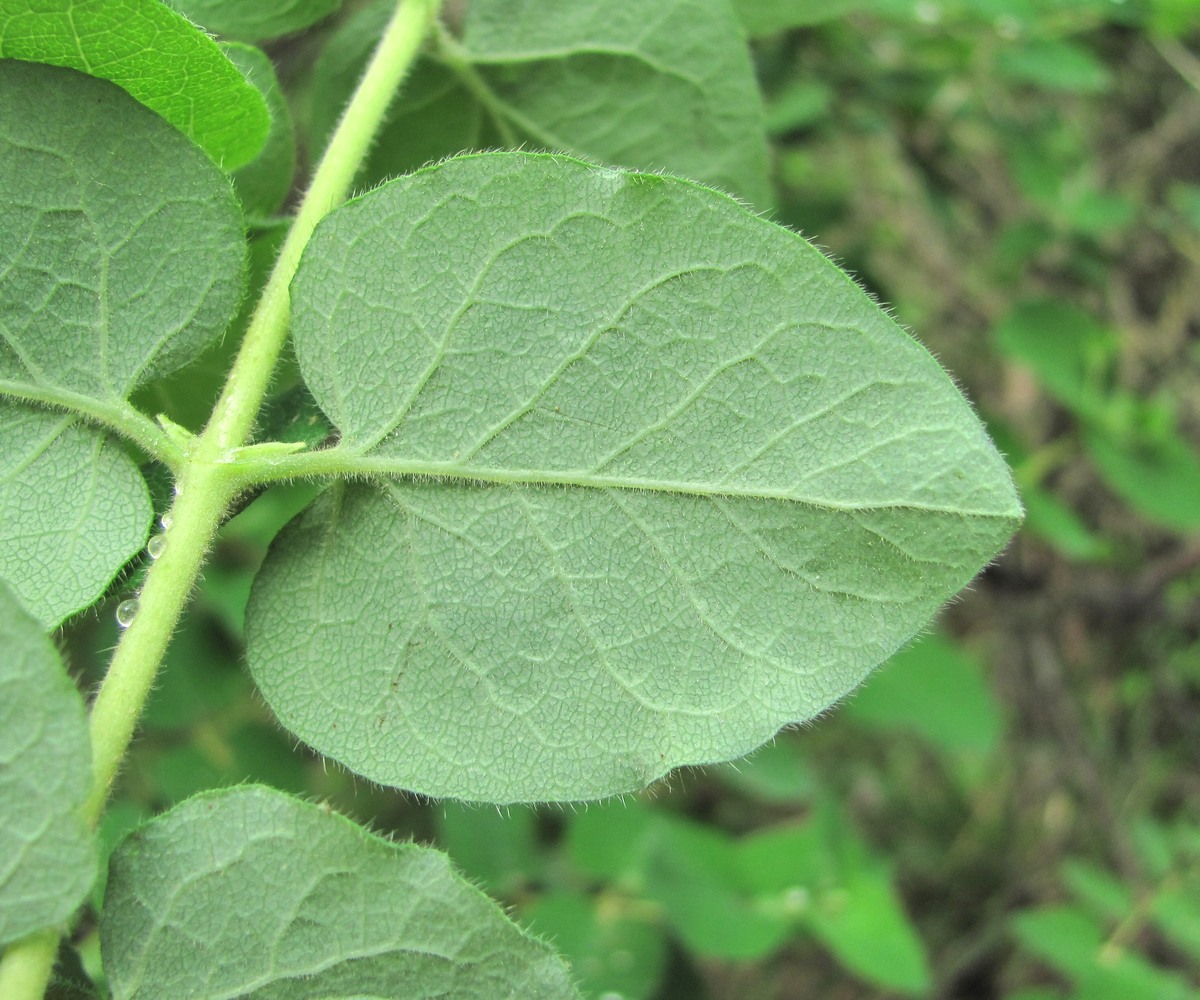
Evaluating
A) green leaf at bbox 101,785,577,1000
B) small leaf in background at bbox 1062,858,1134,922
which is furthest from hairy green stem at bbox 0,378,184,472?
small leaf in background at bbox 1062,858,1134,922

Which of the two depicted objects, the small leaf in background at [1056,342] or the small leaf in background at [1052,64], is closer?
the small leaf in background at [1052,64]

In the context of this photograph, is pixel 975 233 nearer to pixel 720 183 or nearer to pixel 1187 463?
pixel 1187 463

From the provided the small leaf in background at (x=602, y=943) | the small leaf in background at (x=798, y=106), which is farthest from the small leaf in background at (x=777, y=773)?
the small leaf in background at (x=798, y=106)

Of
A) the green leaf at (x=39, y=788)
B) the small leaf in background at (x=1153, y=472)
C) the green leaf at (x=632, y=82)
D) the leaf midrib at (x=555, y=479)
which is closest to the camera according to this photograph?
the green leaf at (x=39, y=788)

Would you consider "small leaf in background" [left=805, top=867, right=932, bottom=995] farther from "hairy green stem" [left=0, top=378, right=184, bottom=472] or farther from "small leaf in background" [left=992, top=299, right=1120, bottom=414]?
"hairy green stem" [left=0, top=378, right=184, bottom=472]

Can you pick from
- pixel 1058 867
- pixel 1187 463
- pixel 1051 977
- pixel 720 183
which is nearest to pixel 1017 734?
pixel 1058 867

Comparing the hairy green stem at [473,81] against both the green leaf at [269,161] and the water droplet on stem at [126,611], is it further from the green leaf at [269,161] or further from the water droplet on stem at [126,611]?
the water droplet on stem at [126,611]

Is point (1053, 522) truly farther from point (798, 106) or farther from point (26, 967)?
point (26, 967)
